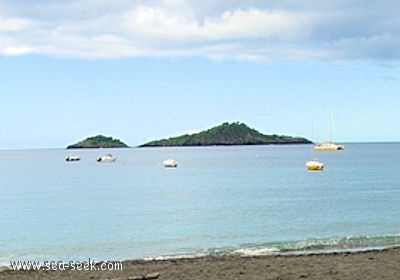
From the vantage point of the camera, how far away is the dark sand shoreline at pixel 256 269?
15516 mm

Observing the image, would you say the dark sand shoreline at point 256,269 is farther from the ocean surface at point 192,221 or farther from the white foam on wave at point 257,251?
the ocean surface at point 192,221

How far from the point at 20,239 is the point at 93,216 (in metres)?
9.00

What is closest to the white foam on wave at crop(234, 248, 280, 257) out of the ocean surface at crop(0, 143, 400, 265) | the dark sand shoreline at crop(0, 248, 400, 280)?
the ocean surface at crop(0, 143, 400, 265)

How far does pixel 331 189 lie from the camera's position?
2281 inches

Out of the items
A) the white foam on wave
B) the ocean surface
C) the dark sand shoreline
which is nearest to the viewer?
A: the dark sand shoreline

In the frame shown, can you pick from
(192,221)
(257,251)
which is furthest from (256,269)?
(192,221)

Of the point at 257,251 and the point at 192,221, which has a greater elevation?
the point at 257,251

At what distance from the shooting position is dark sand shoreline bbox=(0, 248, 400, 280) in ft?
50.9

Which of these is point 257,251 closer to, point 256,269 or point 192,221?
point 256,269

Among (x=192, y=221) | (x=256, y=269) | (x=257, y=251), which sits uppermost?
(x=256, y=269)

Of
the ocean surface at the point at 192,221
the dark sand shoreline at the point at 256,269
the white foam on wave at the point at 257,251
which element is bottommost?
the ocean surface at the point at 192,221

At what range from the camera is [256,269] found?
16.6 meters

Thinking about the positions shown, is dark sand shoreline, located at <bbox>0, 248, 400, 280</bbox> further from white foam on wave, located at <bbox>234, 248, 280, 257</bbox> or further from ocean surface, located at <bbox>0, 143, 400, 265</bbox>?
ocean surface, located at <bbox>0, 143, 400, 265</bbox>

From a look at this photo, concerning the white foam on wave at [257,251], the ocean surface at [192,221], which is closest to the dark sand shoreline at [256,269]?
the white foam on wave at [257,251]
